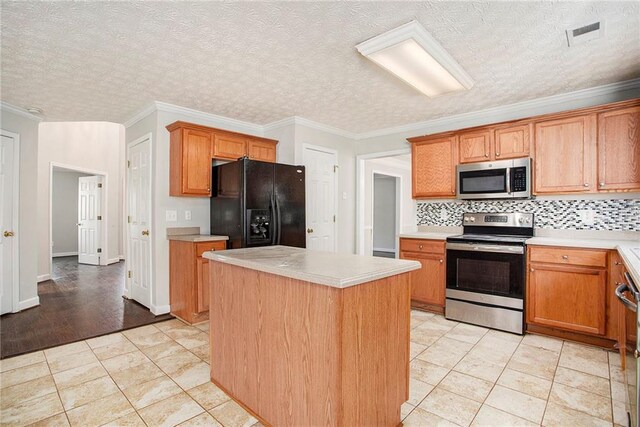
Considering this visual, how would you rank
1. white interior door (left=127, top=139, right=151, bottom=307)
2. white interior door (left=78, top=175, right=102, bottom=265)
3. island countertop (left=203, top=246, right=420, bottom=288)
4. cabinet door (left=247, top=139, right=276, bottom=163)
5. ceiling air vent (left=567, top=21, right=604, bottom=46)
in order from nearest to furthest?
island countertop (left=203, top=246, right=420, bottom=288) → ceiling air vent (left=567, top=21, right=604, bottom=46) → white interior door (left=127, top=139, right=151, bottom=307) → cabinet door (left=247, top=139, right=276, bottom=163) → white interior door (left=78, top=175, right=102, bottom=265)

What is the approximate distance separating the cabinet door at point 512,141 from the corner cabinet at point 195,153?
2975 millimetres

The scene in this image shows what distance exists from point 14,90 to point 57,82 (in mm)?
603

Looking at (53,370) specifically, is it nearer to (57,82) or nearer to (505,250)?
(57,82)

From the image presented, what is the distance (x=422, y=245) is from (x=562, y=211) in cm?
144

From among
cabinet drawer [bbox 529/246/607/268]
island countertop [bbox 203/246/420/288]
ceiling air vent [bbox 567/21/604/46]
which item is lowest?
cabinet drawer [bbox 529/246/607/268]

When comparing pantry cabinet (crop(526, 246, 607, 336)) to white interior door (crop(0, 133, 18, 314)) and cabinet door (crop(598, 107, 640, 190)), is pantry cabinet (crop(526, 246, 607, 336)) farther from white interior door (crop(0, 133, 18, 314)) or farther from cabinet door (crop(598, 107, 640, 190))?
white interior door (crop(0, 133, 18, 314))

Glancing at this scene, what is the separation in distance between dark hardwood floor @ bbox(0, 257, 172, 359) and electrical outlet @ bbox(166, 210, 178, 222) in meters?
1.07

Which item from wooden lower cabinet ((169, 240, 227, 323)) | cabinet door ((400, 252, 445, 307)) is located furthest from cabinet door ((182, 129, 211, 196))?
cabinet door ((400, 252, 445, 307))

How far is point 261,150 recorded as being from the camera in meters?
4.27

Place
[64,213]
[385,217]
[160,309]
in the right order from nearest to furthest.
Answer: [160,309]
[64,213]
[385,217]

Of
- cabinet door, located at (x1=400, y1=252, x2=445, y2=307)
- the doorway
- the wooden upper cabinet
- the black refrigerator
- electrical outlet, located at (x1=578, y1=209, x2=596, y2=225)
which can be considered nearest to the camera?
electrical outlet, located at (x1=578, y1=209, x2=596, y2=225)

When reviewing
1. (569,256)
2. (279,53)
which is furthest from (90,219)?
(569,256)

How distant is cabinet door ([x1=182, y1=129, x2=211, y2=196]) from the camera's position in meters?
3.56

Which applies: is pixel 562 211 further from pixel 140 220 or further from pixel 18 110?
pixel 18 110
